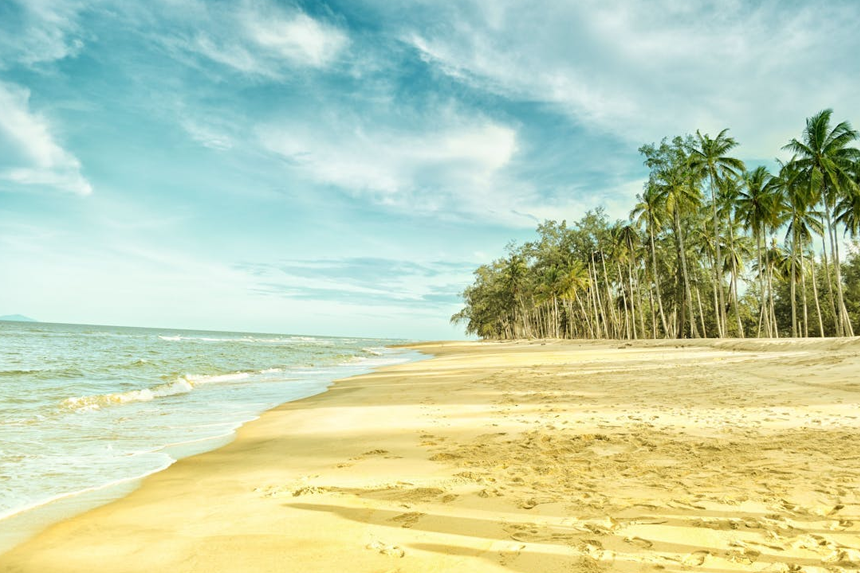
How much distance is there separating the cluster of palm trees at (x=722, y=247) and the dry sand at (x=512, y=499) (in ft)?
95.0

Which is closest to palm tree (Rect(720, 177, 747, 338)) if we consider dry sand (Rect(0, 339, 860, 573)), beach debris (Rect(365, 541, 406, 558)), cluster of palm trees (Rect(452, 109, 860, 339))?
cluster of palm trees (Rect(452, 109, 860, 339))

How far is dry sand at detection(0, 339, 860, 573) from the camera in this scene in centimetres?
324

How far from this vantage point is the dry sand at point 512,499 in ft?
10.6

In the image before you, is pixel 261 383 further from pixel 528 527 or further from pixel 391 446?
pixel 528 527

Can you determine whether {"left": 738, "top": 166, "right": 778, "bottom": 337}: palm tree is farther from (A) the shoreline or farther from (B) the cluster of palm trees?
(A) the shoreline

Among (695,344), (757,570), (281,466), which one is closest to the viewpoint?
(757,570)

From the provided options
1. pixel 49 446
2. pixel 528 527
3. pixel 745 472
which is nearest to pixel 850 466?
pixel 745 472

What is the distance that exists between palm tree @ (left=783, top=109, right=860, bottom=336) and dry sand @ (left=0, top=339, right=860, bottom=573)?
27.1 m

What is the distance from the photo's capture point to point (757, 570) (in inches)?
113

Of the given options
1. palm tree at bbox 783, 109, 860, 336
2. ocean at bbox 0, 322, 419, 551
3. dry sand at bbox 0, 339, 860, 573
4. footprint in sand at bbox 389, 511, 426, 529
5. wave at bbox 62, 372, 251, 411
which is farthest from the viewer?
palm tree at bbox 783, 109, 860, 336

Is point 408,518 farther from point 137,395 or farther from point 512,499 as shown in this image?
point 137,395

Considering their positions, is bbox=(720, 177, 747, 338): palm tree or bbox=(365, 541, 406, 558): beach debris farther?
bbox=(720, 177, 747, 338): palm tree

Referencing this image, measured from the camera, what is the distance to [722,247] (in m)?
44.0

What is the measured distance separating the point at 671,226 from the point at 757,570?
5018 cm
